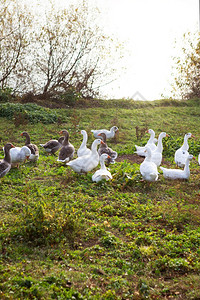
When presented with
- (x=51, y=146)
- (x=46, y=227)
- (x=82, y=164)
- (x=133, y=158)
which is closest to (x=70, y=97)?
(x=51, y=146)

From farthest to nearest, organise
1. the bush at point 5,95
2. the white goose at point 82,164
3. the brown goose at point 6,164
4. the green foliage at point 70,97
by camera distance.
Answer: the green foliage at point 70,97
the bush at point 5,95
the white goose at point 82,164
the brown goose at point 6,164

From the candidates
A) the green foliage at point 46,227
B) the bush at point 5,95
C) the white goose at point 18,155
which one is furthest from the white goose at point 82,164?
the bush at point 5,95

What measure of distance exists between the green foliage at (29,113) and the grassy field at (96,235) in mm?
5002

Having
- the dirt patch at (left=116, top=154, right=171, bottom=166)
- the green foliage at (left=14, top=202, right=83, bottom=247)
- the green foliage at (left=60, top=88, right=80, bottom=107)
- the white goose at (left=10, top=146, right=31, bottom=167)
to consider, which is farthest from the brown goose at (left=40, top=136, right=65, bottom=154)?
the green foliage at (left=60, top=88, right=80, bottom=107)

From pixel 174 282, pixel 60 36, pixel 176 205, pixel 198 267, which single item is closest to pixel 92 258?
pixel 174 282

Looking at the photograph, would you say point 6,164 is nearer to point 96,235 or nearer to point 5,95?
point 96,235

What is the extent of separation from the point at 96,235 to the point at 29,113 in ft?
34.3

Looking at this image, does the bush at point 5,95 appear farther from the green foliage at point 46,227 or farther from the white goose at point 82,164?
the green foliage at point 46,227

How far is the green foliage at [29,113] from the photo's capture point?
15.2 meters

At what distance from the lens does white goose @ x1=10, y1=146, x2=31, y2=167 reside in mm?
8774

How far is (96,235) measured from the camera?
5973mm

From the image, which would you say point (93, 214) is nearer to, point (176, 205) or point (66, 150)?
point (176, 205)

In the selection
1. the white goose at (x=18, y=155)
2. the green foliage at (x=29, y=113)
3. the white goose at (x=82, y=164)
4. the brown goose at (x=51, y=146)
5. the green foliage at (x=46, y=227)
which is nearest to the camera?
the green foliage at (x=46, y=227)

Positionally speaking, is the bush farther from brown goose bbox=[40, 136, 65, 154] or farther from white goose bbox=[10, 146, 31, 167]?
white goose bbox=[10, 146, 31, 167]
